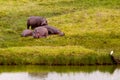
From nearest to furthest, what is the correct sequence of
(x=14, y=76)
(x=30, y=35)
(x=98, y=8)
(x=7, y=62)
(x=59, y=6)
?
(x=14, y=76), (x=7, y=62), (x=30, y=35), (x=98, y=8), (x=59, y=6)

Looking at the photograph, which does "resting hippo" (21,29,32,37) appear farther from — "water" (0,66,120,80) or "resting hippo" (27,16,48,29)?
"water" (0,66,120,80)

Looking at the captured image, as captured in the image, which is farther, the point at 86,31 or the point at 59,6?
the point at 59,6

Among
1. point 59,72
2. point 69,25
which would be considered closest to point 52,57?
point 59,72

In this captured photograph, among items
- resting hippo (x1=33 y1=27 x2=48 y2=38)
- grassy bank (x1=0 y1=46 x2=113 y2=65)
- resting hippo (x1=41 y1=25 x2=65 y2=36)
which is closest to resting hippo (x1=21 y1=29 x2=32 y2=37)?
resting hippo (x1=33 y1=27 x2=48 y2=38)

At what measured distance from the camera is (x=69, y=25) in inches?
1811

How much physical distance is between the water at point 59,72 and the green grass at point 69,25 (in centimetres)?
108

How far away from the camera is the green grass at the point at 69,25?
126 ft

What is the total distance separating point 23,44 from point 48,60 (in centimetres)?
473

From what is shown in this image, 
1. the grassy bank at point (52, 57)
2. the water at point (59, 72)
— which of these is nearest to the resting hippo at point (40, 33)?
the grassy bank at point (52, 57)

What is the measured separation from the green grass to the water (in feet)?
3.54

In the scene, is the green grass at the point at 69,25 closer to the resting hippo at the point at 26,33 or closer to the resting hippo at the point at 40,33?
the resting hippo at the point at 40,33

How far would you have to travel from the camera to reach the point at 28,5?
55094 millimetres

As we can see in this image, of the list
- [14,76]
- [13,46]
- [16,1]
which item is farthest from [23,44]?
[16,1]

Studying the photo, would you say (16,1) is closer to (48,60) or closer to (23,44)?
(23,44)
